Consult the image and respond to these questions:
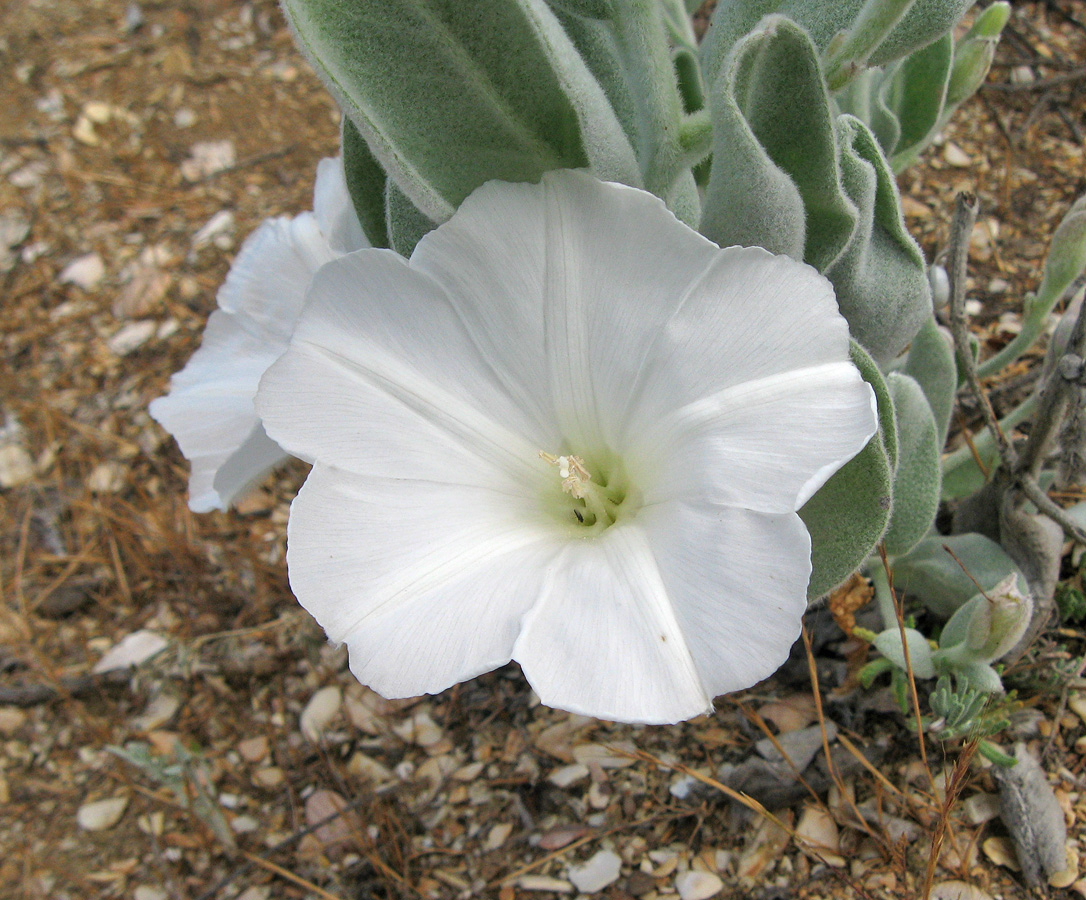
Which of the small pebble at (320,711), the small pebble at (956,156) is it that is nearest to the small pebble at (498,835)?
the small pebble at (320,711)

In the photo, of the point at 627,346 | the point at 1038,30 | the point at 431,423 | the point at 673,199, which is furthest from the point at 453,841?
the point at 1038,30

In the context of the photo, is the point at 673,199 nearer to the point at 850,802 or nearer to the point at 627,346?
the point at 627,346

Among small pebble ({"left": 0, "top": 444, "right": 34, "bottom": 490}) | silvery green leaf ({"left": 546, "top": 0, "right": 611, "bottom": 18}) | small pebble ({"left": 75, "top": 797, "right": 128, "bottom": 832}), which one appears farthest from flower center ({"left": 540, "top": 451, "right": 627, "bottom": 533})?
small pebble ({"left": 0, "top": 444, "right": 34, "bottom": 490})

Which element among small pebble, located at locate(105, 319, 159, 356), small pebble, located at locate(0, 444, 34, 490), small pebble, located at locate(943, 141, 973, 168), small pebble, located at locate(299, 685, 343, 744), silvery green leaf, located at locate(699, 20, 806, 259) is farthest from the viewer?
small pebble, located at locate(105, 319, 159, 356)

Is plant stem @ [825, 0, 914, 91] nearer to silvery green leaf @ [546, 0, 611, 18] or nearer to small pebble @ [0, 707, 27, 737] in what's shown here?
silvery green leaf @ [546, 0, 611, 18]

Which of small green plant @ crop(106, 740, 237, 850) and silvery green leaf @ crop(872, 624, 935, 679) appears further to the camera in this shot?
small green plant @ crop(106, 740, 237, 850)

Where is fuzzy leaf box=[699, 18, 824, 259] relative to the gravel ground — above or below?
above

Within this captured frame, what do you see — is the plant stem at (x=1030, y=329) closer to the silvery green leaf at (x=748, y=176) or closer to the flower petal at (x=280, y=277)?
the silvery green leaf at (x=748, y=176)
